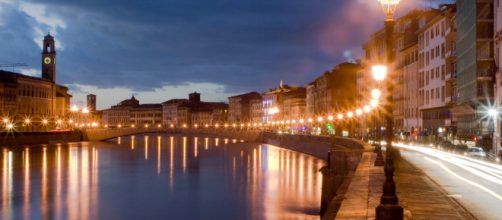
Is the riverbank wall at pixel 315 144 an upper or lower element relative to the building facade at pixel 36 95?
lower

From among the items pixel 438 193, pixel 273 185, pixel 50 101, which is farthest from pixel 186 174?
pixel 50 101

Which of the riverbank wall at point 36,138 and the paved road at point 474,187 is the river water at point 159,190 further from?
the riverbank wall at point 36,138

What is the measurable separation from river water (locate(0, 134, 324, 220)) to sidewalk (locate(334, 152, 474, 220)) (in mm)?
12720

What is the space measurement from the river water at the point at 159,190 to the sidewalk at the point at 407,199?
41.7 ft

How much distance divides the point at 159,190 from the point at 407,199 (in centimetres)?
3373

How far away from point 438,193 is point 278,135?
330ft

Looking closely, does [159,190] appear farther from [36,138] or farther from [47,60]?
[47,60]

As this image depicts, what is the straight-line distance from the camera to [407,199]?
1736 cm

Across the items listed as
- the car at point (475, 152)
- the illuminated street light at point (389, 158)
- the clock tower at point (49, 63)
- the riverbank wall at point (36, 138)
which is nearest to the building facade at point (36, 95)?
the clock tower at point (49, 63)

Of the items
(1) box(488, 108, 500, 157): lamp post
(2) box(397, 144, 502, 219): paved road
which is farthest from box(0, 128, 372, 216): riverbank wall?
(1) box(488, 108, 500, 157): lamp post

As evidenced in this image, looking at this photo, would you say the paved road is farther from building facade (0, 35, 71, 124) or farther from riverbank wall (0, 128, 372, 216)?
building facade (0, 35, 71, 124)

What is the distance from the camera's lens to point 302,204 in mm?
39750

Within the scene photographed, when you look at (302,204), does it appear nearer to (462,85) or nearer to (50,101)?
(462,85)

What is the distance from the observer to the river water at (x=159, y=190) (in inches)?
1470
